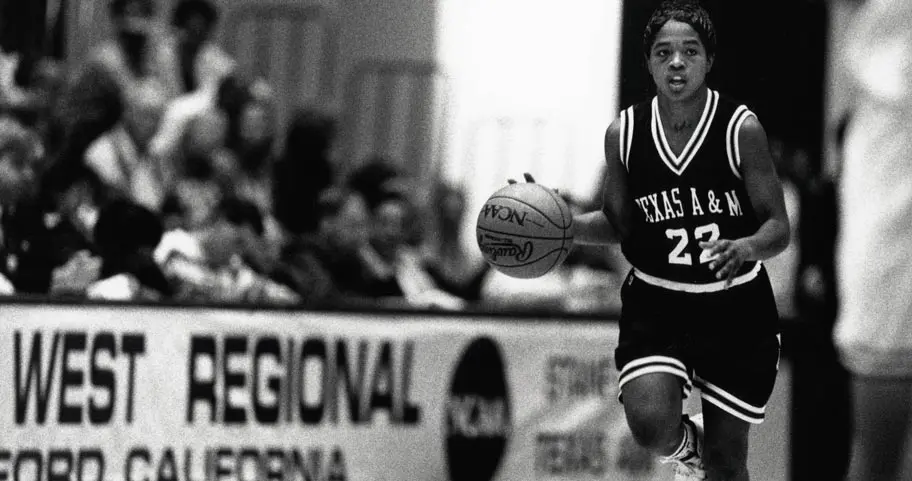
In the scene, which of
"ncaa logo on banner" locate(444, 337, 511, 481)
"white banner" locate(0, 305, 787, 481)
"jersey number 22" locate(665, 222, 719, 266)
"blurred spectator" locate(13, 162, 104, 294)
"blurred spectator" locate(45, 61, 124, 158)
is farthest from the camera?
"blurred spectator" locate(45, 61, 124, 158)

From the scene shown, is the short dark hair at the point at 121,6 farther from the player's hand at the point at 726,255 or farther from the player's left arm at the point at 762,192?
the player's hand at the point at 726,255

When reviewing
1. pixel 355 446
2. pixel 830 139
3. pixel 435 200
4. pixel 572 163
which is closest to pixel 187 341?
pixel 355 446

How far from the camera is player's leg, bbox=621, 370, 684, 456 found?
5.86m

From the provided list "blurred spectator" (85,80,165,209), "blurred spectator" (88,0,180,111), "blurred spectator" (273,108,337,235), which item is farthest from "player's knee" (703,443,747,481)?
"blurred spectator" (88,0,180,111)

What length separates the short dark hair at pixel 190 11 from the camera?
1127cm

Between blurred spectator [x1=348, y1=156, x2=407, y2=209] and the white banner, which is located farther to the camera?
blurred spectator [x1=348, y1=156, x2=407, y2=209]

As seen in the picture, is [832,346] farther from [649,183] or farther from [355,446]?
[649,183]

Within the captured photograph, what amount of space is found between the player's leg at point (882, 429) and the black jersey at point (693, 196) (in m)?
0.81

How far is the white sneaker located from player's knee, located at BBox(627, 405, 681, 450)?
0.22 m

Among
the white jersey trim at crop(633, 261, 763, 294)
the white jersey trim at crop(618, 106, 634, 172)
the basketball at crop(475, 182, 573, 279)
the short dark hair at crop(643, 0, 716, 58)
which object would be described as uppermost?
the short dark hair at crop(643, 0, 716, 58)

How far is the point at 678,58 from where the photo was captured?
572cm

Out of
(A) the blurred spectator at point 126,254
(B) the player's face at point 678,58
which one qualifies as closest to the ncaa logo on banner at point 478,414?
(A) the blurred spectator at point 126,254

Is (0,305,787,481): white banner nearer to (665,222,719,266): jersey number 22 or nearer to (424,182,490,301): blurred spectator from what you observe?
(665,222,719,266): jersey number 22

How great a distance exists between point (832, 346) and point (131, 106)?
4793mm
